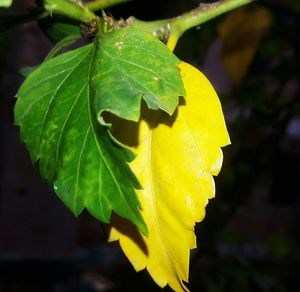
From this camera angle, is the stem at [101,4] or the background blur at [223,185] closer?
the stem at [101,4]

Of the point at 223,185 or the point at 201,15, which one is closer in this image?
the point at 201,15

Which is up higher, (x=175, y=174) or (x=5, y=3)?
(x=5, y=3)

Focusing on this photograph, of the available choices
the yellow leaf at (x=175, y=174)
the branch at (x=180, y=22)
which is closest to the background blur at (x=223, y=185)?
the yellow leaf at (x=175, y=174)

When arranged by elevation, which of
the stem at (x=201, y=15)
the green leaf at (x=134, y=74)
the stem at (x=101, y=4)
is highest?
the stem at (x=101, y=4)

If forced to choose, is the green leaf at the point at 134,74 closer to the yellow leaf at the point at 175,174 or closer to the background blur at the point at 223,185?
the yellow leaf at the point at 175,174

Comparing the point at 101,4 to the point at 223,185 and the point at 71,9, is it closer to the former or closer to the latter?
the point at 71,9

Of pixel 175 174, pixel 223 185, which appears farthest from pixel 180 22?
pixel 223 185

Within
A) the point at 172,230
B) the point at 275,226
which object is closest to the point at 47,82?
the point at 172,230
